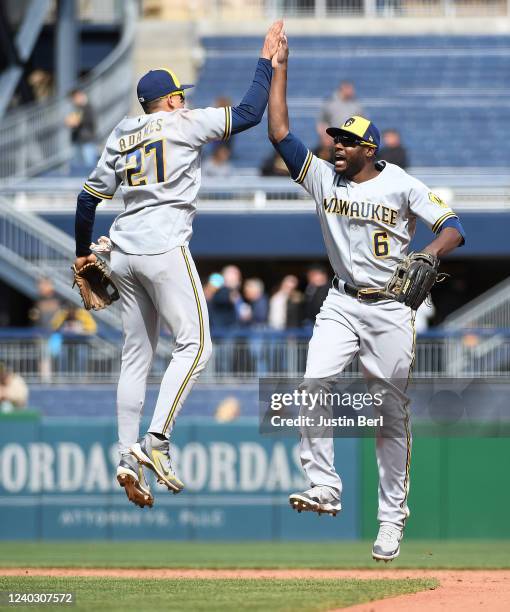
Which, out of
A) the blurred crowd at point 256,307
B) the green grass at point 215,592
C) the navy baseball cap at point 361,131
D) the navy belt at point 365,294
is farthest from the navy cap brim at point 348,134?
the blurred crowd at point 256,307

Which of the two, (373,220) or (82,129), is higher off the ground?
(82,129)

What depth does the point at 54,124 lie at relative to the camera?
888 inches

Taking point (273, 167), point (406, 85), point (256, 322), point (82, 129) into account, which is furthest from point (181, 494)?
point (406, 85)

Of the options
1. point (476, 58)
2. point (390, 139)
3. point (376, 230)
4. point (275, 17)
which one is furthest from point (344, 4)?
point (376, 230)

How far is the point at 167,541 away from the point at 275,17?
1372cm

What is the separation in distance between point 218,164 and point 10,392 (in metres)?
5.77

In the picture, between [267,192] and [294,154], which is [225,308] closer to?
[267,192]

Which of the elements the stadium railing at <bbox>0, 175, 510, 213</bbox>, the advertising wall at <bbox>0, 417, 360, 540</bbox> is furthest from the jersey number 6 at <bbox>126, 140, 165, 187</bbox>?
the stadium railing at <bbox>0, 175, 510, 213</bbox>

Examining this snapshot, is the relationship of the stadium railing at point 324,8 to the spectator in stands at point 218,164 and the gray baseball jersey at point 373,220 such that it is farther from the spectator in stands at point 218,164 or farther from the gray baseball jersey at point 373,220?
the gray baseball jersey at point 373,220

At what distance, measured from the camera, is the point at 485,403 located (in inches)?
647

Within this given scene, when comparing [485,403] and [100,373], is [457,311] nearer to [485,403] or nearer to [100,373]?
[485,403]

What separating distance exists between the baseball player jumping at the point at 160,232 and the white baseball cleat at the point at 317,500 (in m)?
0.77

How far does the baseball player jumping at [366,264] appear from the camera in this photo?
869 cm

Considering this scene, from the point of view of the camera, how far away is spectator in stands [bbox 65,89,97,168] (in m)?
22.2
